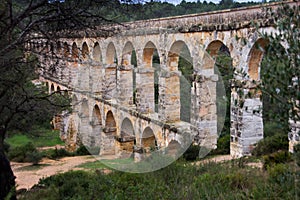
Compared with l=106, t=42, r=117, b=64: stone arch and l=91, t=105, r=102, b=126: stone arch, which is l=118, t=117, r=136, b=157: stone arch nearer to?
l=91, t=105, r=102, b=126: stone arch

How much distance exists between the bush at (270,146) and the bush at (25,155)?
10.1m

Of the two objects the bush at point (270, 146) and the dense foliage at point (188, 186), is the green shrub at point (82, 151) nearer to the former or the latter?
the bush at point (270, 146)

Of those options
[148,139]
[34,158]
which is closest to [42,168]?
[34,158]

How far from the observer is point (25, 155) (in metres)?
18.4

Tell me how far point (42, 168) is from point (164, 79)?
6345 mm

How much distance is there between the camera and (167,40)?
13.0 metres

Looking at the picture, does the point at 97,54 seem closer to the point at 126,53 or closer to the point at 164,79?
the point at 126,53

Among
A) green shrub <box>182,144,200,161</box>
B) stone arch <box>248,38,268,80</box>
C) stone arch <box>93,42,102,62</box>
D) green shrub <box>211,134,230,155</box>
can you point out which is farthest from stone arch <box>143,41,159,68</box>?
stone arch <box>93,42,102,62</box>

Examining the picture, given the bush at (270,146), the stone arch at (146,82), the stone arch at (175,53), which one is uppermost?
the stone arch at (175,53)

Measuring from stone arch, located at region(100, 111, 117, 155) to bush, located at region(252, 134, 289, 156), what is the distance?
884cm

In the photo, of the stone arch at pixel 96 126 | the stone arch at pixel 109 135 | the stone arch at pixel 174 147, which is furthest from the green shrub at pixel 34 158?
the stone arch at pixel 174 147

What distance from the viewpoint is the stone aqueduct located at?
939 centimetres

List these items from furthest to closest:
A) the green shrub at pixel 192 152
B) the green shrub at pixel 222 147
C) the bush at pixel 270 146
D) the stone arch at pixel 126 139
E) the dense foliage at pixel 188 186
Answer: the stone arch at pixel 126 139 < the green shrub at pixel 222 147 < the green shrub at pixel 192 152 < the bush at pixel 270 146 < the dense foliage at pixel 188 186

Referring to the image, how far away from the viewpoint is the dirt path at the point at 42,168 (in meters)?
13.9
